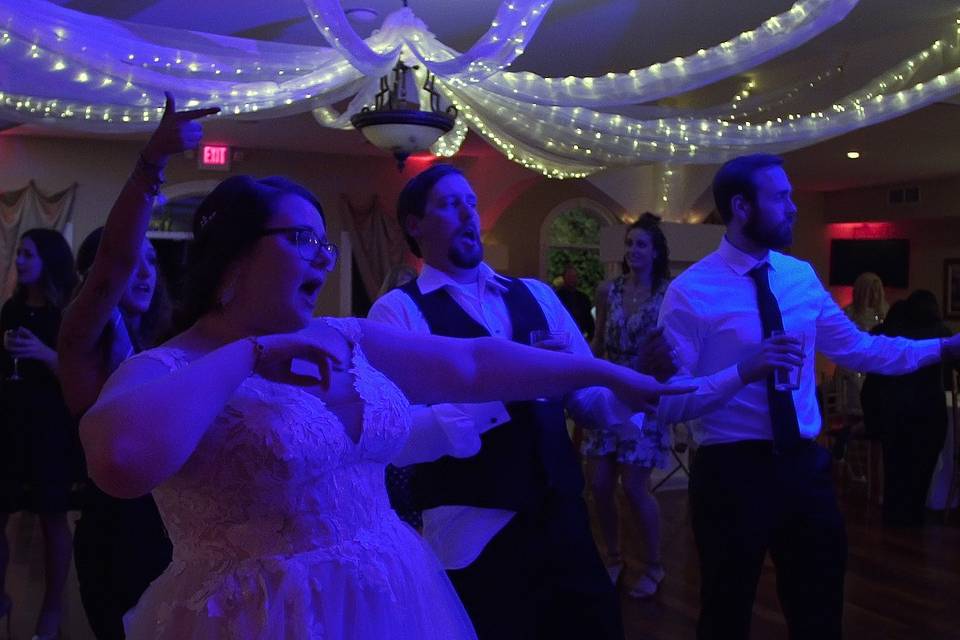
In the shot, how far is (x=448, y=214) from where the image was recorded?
221cm

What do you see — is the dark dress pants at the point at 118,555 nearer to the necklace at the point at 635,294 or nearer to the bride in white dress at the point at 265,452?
the bride in white dress at the point at 265,452

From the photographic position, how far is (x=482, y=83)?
360 cm

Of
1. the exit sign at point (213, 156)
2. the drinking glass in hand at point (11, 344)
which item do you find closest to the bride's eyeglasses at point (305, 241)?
the drinking glass in hand at point (11, 344)

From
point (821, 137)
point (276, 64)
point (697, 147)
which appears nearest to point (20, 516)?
point (276, 64)

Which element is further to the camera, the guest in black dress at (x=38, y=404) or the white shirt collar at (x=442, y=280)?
the guest in black dress at (x=38, y=404)

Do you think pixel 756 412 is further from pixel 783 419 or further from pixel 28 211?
pixel 28 211

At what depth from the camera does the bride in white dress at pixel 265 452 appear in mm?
1110

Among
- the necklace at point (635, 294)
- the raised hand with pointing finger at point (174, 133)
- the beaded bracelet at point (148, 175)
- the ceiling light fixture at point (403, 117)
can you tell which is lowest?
the necklace at point (635, 294)

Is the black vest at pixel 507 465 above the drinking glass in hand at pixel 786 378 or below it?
below

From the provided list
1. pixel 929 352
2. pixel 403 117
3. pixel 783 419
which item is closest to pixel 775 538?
pixel 783 419

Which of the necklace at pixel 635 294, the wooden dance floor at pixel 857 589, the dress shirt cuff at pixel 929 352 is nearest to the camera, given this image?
the dress shirt cuff at pixel 929 352

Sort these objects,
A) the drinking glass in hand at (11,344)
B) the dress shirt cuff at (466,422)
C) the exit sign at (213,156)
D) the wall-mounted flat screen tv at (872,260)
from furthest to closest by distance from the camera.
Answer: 1. the wall-mounted flat screen tv at (872,260)
2. the exit sign at (213,156)
3. the drinking glass in hand at (11,344)
4. the dress shirt cuff at (466,422)

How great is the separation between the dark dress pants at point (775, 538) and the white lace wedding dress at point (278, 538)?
3.93 feet

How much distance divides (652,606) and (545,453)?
7.38ft
